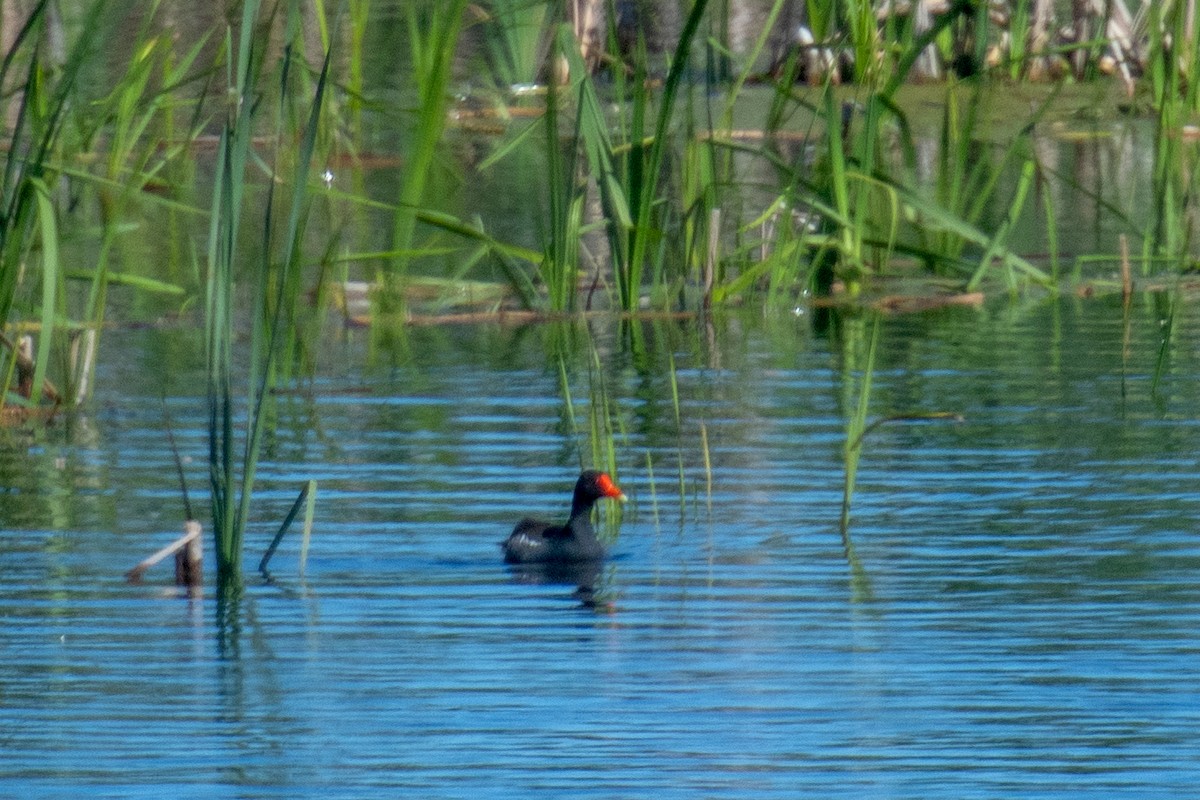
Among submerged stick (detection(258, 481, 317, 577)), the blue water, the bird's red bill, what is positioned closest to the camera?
the blue water

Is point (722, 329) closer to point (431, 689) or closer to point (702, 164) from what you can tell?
point (702, 164)

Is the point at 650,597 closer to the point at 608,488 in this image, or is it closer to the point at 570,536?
the point at 570,536

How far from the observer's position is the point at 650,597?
5598mm

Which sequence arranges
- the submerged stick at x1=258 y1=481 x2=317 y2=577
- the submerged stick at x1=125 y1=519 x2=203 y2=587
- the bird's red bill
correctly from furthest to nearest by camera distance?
the bird's red bill → the submerged stick at x1=125 y1=519 x2=203 y2=587 → the submerged stick at x1=258 y1=481 x2=317 y2=577

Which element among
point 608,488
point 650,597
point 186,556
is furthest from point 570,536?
point 186,556

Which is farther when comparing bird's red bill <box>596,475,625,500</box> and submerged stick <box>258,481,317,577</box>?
bird's red bill <box>596,475,625,500</box>

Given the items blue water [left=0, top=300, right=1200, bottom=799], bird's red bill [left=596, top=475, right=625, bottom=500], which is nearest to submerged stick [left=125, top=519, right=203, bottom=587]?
blue water [left=0, top=300, right=1200, bottom=799]

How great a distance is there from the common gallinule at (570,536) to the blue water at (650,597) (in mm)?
72

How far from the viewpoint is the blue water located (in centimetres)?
432

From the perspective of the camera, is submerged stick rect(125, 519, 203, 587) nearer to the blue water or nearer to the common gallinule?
the blue water

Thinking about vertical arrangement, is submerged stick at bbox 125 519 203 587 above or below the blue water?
above

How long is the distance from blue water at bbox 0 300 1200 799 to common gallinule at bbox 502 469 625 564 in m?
0.07

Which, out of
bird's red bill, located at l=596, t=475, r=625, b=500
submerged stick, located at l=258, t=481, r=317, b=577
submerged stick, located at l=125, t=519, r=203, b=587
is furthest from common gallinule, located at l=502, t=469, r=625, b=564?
submerged stick, located at l=125, t=519, r=203, b=587

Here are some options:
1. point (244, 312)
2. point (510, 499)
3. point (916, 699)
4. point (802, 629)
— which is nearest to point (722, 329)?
point (244, 312)
